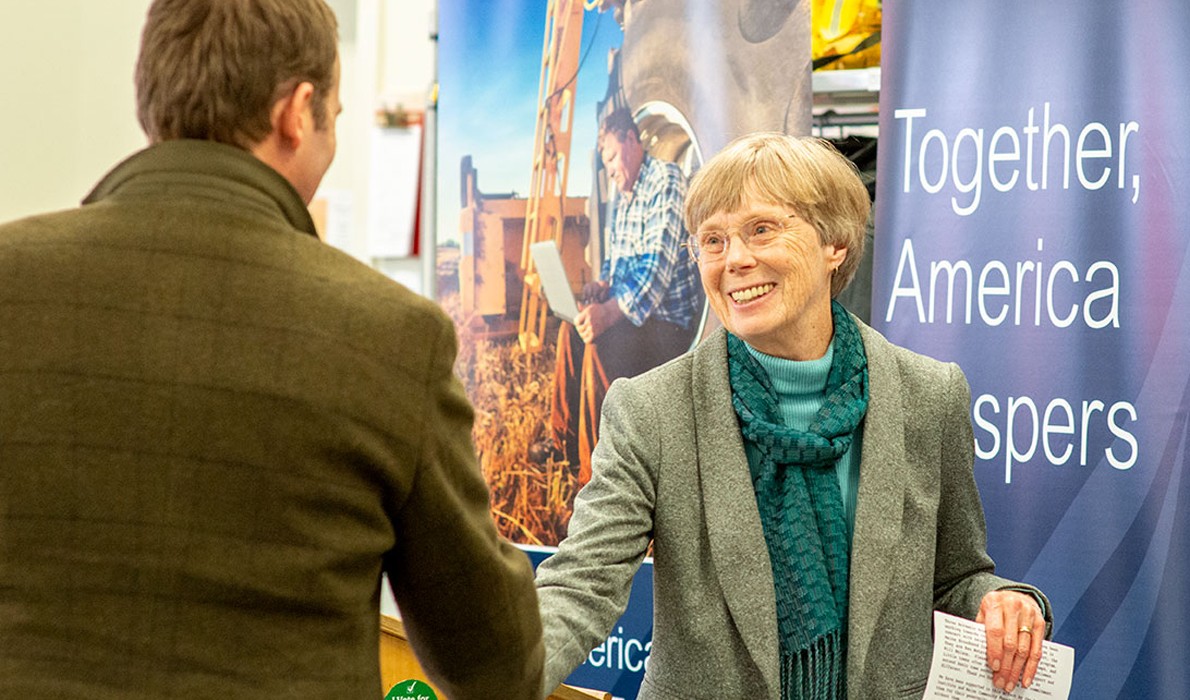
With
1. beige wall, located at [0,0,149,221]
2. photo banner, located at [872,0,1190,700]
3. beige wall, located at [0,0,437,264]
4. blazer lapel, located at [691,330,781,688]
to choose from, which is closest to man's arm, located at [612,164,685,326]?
photo banner, located at [872,0,1190,700]

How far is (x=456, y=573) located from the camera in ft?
4.06

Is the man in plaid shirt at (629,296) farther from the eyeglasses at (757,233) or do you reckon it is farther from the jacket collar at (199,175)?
the jacket collar at (199,175)

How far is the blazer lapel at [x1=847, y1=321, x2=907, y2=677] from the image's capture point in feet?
6.24

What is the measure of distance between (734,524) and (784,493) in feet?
0.31

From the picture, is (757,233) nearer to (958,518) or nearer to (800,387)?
(800,387)

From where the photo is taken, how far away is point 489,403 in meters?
3.63

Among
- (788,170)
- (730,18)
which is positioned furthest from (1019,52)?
(788,170)

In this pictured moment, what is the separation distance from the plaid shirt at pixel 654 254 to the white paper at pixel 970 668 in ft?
5.12

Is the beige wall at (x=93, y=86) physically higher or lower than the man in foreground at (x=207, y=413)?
higher

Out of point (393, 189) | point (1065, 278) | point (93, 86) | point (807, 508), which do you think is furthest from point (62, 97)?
point (807, 508)

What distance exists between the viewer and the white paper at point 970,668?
1.86m

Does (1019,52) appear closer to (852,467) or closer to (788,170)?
(788,170)

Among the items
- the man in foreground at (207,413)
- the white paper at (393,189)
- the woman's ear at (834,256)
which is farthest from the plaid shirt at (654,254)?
the man in foreground at (207,413)

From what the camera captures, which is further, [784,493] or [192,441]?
[784,493]
